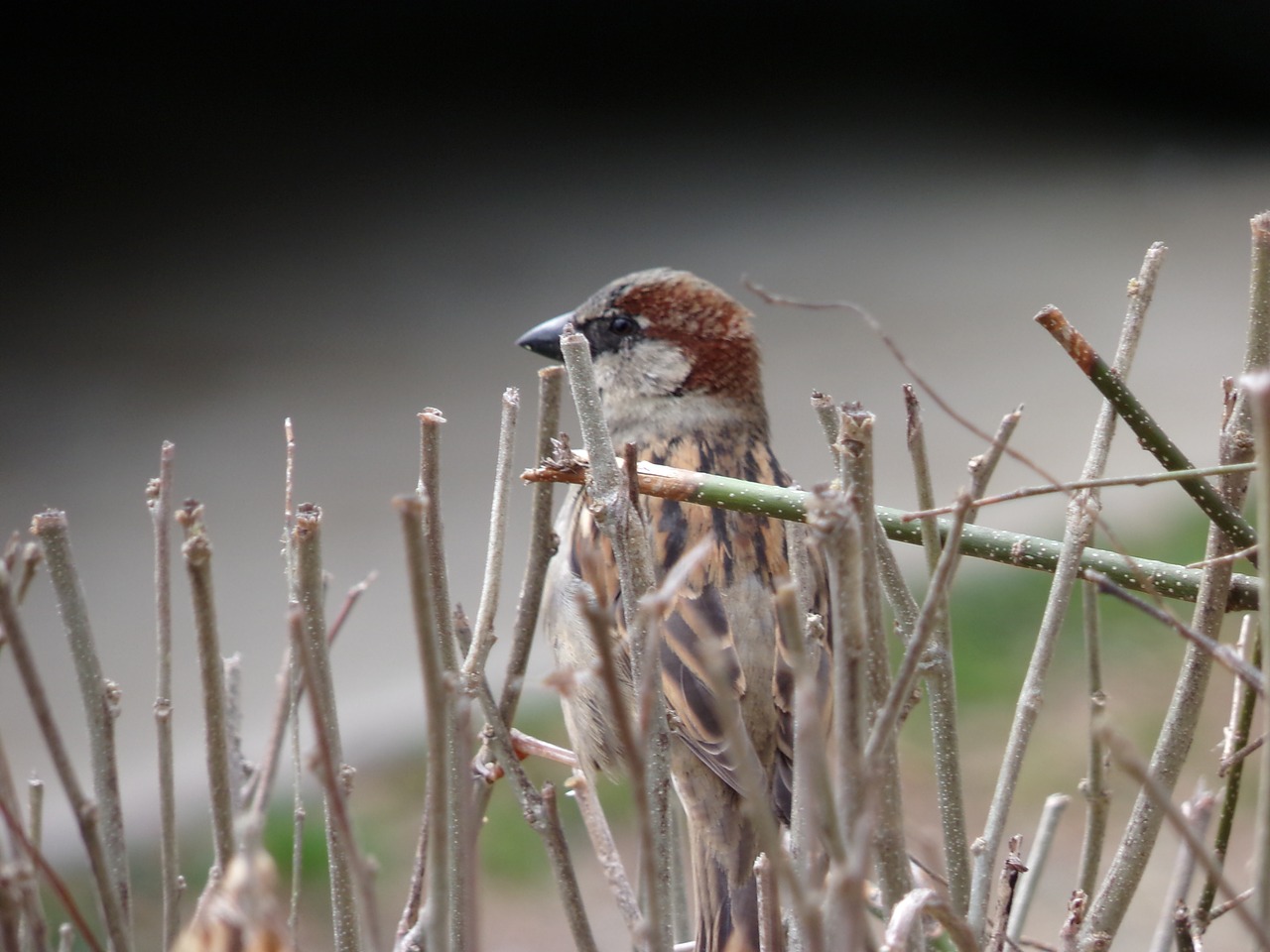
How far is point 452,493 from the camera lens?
14.2 ft

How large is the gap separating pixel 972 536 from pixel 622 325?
1.09 metres

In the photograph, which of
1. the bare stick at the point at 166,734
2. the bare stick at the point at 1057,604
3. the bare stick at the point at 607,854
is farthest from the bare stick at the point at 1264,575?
the bare stick at the point at 166,734

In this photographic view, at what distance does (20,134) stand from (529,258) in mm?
2144

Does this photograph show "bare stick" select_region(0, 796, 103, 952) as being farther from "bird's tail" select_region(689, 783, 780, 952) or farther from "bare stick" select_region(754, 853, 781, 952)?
"bird's tail" select_region(689, 783, 780, 952)

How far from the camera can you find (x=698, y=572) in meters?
1.51

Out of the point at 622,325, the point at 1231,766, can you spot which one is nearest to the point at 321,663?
the point at 1231,766

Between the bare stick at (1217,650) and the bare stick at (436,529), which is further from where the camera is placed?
the bare stick at (436,529)

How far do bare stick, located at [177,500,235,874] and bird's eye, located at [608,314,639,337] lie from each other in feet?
3.95

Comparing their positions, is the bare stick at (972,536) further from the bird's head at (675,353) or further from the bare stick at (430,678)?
the bird's head at (675,353)

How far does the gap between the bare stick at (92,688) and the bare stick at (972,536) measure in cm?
26

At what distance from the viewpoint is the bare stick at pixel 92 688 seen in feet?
2.35

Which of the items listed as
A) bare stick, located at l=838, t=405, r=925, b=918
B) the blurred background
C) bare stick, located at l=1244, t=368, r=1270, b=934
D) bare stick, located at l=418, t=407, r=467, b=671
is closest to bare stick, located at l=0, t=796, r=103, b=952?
bare stick, located at l=418, t=407, r=467, b=671

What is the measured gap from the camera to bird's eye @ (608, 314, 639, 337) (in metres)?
1.87

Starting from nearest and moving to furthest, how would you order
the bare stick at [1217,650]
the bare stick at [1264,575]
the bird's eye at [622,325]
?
the bare stick at [1264,575] < the bare stick at [1217,650] < the bird's eye at [622,325]
